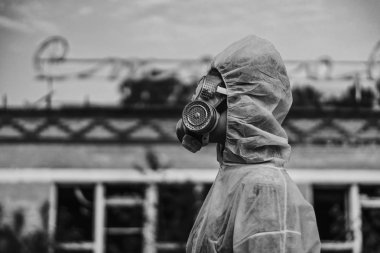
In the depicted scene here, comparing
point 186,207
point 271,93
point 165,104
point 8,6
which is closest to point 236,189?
point 271,93

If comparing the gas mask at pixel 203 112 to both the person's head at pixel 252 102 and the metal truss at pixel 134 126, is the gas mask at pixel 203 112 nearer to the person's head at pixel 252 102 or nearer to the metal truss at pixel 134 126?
the person's head at pixel 252 102

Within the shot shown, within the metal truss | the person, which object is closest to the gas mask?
the person

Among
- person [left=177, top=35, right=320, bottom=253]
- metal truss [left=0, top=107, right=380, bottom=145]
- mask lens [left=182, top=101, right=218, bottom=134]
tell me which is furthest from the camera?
metal truss [left=0, top=107, right=380, bottom=145]

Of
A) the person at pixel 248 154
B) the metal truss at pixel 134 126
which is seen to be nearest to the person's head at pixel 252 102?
the person at pixel 248 154

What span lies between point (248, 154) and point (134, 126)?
32.0 feet

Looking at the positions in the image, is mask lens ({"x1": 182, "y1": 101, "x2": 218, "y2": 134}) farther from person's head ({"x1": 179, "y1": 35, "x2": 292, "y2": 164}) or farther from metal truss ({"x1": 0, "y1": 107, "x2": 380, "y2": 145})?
metal truss ({"x1": 0, "y1": 107, "x2": 380, "y2": 145})

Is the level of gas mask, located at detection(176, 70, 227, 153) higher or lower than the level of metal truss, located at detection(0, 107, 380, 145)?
higher

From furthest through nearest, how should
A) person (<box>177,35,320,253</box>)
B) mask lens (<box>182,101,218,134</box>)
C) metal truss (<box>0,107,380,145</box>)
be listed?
1. metal truss (<box>0,107,380,145</box>)
2. mask lens (<box>182,101,218,134</box>)
3. person (<box>177,35,320,253</box>)

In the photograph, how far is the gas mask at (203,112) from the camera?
8.76ft

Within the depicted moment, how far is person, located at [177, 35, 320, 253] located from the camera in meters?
2.51

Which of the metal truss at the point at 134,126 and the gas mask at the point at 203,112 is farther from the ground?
the gas mask at the point at 203,112

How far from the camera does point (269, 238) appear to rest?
2.47 meters

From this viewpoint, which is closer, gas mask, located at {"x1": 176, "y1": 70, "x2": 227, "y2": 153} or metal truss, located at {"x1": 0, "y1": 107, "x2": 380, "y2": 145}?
gas mask, located at {"x1": 176, "y1": 70, "x2": 227, "y2": 153}

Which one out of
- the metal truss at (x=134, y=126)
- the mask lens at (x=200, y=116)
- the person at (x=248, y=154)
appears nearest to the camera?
the person at (x=248, y=154)
